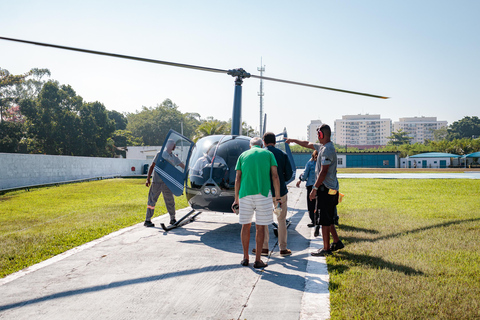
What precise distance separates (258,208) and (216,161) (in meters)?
2.25

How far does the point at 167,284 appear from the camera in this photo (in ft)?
13.8

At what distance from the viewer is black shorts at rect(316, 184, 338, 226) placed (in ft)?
17.4

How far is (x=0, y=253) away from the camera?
5539 mm

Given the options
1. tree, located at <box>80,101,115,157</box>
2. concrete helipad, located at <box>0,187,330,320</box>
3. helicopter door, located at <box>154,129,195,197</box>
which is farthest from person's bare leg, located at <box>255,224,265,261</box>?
tree, located at <box>80,101,115,157</box>

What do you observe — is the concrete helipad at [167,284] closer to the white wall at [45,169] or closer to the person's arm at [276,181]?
the person's arm at [276,181]

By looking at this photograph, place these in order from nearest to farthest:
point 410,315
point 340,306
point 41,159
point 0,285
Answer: point 410,315 → point 340,306 → point 0,285 → point 41,159

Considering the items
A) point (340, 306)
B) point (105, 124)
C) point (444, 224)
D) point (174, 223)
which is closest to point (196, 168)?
point (174, 223)

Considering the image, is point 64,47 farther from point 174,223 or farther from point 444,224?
point 444,224

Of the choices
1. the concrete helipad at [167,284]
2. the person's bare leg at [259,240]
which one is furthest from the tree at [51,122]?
the person's bare leg at [259,240]

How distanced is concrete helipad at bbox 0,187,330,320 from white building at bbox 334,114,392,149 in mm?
173934

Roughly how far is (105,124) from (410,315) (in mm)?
47497

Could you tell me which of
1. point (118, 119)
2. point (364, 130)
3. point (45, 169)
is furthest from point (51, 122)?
point (364, 130)

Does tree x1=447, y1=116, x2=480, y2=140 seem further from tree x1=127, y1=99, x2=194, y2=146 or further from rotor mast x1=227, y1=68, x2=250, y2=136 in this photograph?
rotor mast x1=227, y1=68, x2=250, y2=136

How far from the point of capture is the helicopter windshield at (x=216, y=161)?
268 inches
